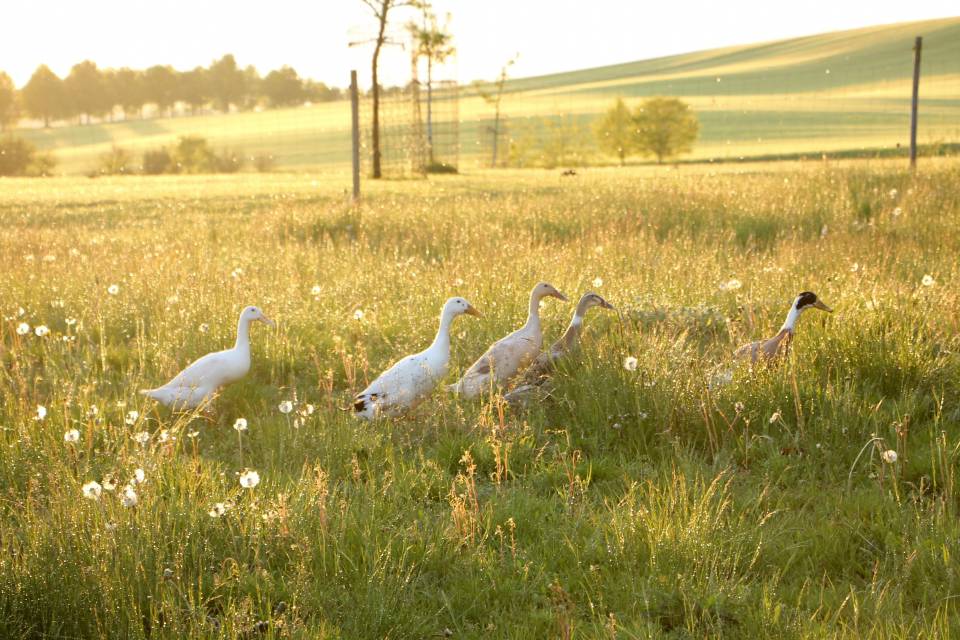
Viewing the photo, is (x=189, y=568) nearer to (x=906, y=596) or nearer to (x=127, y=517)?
(x=127, y=517)

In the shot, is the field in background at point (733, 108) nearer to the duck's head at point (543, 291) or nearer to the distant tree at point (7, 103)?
the distant tree at point (7, 103)

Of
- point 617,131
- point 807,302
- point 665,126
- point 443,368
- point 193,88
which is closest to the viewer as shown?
point 443,368

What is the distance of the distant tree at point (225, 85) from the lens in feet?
425

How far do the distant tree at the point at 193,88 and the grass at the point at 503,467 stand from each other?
127 meters

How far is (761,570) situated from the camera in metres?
3.69

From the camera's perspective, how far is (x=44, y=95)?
114938 mm

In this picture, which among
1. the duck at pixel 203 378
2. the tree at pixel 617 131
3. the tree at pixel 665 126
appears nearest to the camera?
the duck at pixel 203 378

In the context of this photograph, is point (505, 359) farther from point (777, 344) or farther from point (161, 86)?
point (161, 86)

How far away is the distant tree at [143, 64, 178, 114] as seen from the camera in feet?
396

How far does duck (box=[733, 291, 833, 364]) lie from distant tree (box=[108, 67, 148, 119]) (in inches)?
5085

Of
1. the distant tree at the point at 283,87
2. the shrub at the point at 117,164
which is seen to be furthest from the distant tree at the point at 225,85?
the shrub at the point at 117,164

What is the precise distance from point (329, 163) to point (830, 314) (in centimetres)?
6627

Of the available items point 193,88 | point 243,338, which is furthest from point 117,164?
point 193,88

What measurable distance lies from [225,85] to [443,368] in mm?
134765
